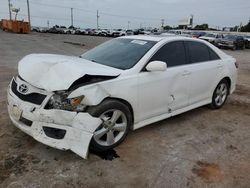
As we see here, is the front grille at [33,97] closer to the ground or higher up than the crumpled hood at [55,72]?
closer to the ground

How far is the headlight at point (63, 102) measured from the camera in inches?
131

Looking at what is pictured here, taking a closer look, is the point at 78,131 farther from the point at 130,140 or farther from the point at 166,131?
the point at 166,131

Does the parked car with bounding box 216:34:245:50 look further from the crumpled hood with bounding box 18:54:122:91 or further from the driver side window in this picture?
the crumpled hood with bounding box 18:54:122:91

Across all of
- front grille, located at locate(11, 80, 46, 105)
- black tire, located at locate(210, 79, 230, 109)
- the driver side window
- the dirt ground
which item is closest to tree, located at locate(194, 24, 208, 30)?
black tire, located at locate(210, 79, 230, 109)

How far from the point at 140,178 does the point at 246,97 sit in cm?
495

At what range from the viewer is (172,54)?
461cm

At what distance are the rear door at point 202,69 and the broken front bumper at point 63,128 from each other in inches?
89.7

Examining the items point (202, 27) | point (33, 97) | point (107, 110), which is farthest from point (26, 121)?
point (202, 27)

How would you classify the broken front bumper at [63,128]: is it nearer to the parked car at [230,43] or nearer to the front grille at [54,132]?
the front grille at [54,132]

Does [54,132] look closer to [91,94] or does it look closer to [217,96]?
[91,94]

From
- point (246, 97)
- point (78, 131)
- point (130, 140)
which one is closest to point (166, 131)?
point (130, 140)

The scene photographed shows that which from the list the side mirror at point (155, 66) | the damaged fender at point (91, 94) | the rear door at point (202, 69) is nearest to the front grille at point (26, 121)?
the damaged fender at point (91, 94)

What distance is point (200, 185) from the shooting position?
10.2 ft

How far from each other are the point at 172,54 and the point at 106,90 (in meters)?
1.62
